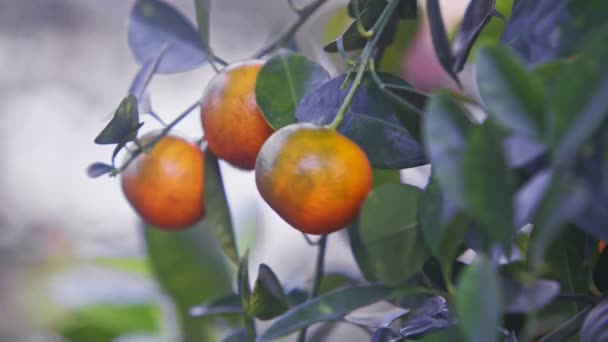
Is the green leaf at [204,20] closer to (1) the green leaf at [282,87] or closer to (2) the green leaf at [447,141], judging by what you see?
(1) the green leaf at [282,87]

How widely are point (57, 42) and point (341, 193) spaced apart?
2.98 m

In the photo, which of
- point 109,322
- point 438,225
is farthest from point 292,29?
point 109,322

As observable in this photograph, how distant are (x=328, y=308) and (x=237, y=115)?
16cm

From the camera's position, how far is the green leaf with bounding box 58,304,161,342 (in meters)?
0.93

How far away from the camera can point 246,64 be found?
0.48 metres

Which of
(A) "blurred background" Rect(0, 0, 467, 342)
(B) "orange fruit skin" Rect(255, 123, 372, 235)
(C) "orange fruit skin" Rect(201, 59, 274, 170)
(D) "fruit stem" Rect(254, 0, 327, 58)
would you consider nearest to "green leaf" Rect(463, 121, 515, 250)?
(B) "orange fruit skin" Rect(255, 123, 372, 235)

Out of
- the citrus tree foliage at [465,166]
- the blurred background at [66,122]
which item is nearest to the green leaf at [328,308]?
the citrus tree foliage at [465,166]

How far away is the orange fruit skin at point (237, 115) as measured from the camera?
0.47 meters

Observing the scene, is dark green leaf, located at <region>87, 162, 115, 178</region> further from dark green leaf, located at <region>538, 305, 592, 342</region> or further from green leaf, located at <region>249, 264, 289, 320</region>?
dark green leaf, located at <region>538, 305, 592, 342</region>

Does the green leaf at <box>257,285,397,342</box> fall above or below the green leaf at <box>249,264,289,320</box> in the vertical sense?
above

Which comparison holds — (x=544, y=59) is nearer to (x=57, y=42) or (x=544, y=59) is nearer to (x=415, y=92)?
(x=415, y=92)

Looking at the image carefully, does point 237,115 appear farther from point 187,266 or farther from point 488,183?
point 187,266

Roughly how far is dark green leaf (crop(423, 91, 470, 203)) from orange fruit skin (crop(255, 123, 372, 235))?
0.31 ft

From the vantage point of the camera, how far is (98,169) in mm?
476
